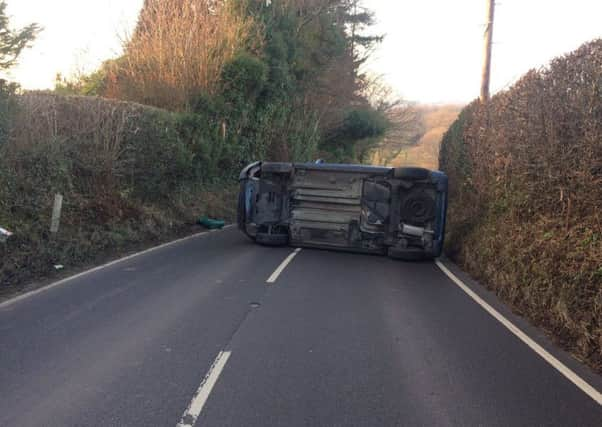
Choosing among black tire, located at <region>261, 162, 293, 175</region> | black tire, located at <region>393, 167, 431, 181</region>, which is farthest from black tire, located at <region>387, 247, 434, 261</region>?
black tire, located at <region>261, 162, 293, 175</region>

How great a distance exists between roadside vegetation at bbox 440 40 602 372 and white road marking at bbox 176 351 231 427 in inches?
146

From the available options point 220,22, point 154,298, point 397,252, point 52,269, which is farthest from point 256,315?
point 220,22

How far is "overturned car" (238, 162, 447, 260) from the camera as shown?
11.2 metres

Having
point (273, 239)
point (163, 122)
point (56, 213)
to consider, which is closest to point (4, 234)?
point (56, 213)

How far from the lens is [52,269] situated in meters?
9.32

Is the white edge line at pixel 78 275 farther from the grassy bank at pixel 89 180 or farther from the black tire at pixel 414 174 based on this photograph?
the black tire at pixel 414 174

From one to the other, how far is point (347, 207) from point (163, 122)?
Answer: 23.5 ft

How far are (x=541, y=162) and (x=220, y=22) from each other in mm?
16170

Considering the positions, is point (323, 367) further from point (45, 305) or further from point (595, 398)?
point (45, 305)

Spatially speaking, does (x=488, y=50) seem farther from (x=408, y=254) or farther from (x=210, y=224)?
(x=210, y=224)

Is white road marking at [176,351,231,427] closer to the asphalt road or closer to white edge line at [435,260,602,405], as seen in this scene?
the asphalt road

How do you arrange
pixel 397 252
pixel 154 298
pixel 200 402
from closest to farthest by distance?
pixel 200 402 < pixel 154 298 < pixel 397 252

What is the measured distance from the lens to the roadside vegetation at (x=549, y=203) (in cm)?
648

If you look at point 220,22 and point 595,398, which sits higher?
point 220,22
